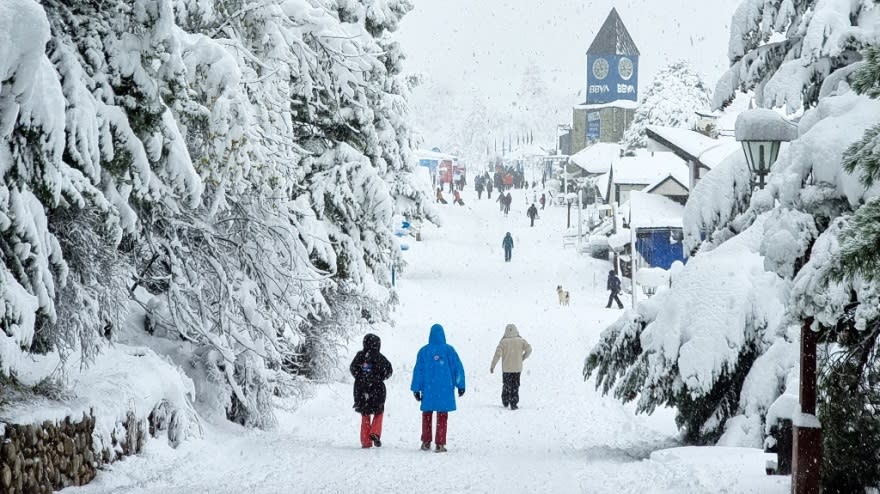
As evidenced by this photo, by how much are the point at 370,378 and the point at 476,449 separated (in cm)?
161

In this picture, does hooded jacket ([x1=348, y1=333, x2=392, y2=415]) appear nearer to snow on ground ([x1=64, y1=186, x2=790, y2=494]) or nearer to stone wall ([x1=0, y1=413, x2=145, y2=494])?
snow on ground ([x1=64, y1=186, x2=790, y2=494])

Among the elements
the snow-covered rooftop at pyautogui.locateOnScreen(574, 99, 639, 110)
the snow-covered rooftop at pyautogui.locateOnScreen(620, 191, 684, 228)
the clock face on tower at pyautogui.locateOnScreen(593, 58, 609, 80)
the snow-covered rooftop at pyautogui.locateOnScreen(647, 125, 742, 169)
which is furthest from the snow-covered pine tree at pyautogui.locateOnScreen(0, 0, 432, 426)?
the clock face on tower at pyautogui.locateOnScreen(593, 58, 609, 80)

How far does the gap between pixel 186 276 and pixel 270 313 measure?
1577 millimetres

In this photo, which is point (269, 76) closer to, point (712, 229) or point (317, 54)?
point (317, 54)

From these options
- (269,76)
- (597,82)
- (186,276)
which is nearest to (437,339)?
(186,276)

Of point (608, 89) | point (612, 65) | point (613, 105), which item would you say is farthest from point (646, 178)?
point (612, 65)

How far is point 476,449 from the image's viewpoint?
14750 mm

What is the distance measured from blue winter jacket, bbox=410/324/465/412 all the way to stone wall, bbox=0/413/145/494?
4.24 m

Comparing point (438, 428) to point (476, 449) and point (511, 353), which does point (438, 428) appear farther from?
point (511, 353)

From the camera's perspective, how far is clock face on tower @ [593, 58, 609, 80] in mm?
134750

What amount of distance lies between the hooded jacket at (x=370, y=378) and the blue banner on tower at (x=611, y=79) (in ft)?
395

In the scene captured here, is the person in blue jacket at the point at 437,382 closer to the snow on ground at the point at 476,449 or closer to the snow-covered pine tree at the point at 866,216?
the snow on ground at the point at 476,449

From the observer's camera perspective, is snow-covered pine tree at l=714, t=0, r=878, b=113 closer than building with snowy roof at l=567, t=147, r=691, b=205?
Yes

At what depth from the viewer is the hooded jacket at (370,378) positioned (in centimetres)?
1432
